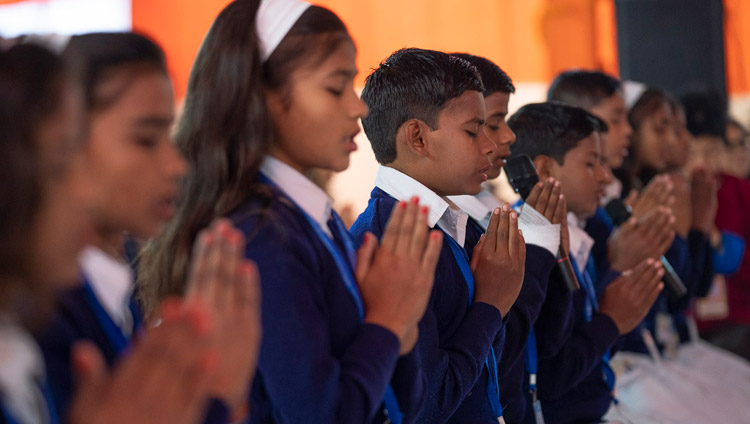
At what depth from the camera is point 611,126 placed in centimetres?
283

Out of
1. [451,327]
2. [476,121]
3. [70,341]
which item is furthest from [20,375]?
[476,121]

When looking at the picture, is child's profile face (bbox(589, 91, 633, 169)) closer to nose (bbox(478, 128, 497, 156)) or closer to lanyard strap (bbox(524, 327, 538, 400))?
lanyard strap (bbox(524, 327, 538, 400))

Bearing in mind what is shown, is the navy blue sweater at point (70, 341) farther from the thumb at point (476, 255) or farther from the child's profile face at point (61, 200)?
the thumb at point (476, 255)

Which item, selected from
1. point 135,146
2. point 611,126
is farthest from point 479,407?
point 611,126

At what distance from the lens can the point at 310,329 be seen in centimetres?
108

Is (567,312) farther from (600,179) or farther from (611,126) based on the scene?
(611,126)

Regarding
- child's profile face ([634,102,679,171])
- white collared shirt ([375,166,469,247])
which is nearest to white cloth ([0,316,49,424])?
white collared shirt ([375,166,469,247])

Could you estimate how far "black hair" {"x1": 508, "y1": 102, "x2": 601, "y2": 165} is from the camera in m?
2.30

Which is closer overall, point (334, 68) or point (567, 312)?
point (334, 68)

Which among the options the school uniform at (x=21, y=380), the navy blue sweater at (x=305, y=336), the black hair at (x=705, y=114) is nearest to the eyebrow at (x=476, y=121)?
the navy blue sweater at (x=305, y=336)

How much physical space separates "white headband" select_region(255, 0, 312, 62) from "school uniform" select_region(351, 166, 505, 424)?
48cm

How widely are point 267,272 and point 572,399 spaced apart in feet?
3.87

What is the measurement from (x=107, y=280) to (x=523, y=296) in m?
1.01

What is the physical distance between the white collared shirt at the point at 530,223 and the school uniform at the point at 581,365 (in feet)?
0.78
